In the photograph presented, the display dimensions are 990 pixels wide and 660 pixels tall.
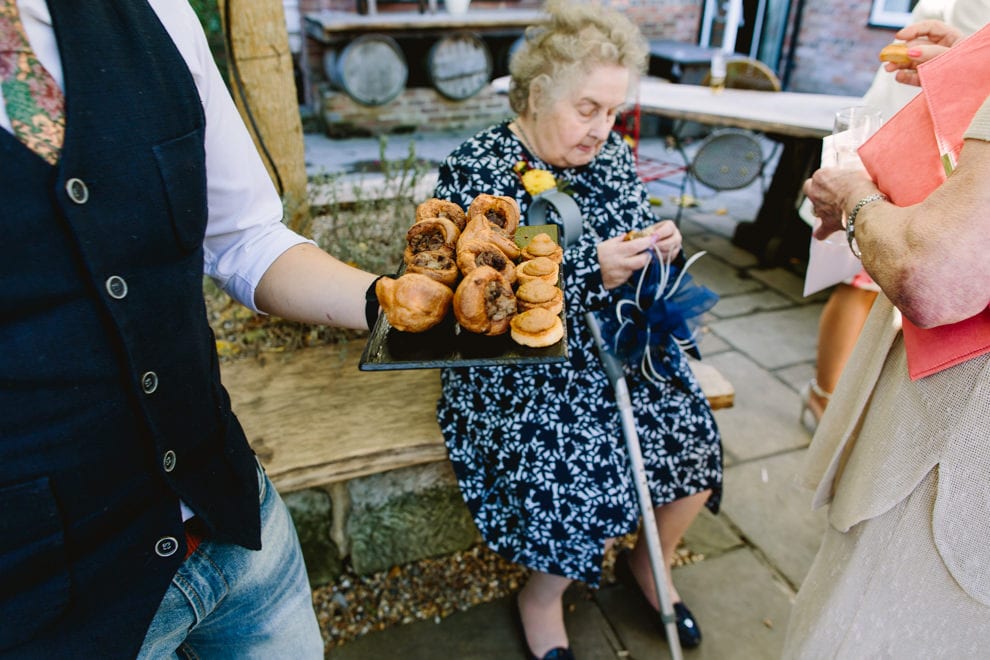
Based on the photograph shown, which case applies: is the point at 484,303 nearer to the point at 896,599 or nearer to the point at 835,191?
the point at 835,191

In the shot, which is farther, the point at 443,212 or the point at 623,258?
the point at 623,258

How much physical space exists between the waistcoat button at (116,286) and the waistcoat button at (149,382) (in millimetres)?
118

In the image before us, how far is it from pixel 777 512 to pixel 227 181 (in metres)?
2.51

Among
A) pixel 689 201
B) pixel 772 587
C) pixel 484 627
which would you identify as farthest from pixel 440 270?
pixel 689 201

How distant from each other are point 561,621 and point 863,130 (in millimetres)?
1693

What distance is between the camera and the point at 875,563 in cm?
137

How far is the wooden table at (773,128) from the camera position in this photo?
4430 millimetres

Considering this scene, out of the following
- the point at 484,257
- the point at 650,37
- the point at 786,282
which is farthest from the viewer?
the point at 650,37

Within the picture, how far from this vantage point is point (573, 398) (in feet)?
6.43

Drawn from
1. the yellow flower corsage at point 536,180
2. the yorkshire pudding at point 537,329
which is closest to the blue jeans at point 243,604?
the yorkshire pudding at point 537,329

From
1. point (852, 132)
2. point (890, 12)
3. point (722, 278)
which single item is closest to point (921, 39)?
point (852, 132)

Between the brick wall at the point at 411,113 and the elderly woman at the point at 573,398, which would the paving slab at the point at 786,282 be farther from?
the brick wall at the point at 411,113

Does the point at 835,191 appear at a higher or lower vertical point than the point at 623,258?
higher

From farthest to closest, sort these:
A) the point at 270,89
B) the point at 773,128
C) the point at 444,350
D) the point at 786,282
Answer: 1. the point at 786,282
2. the point at 773,128
3. the point at 270,89
4. the point at 444,350
